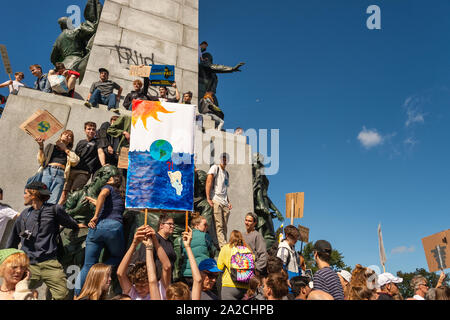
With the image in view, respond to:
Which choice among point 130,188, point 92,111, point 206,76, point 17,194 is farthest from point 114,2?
point 130,188

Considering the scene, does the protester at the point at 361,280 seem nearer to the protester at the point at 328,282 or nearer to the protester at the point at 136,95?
the protester at the point at 328,282

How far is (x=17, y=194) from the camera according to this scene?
6.91m

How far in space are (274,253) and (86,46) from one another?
1075 cm

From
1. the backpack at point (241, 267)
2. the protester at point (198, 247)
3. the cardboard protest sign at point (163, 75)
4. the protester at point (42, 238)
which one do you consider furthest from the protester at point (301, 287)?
the cardboard protest sign at point (163, 75)

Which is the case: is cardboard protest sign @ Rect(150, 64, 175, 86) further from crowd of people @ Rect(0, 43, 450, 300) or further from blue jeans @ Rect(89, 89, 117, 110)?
crowd of people @ Rect(0, 43, 450, 300)

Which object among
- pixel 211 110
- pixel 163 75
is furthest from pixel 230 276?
pixel 211 110

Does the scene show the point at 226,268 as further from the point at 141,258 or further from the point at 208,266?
the point at 141,258

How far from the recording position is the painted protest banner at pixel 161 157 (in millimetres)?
4698

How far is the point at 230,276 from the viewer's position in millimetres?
4855

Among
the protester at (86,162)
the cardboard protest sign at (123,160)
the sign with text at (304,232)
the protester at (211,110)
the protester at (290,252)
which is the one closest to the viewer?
the protester at (290,252)

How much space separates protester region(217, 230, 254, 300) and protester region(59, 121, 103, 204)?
11.7 feet

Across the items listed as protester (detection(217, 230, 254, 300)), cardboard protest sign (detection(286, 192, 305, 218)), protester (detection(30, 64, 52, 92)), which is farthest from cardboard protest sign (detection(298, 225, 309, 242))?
protester (detection(30, 64, 52, 92))

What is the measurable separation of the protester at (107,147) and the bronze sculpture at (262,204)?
4.23 metres

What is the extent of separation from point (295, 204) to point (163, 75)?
17.9 feet
